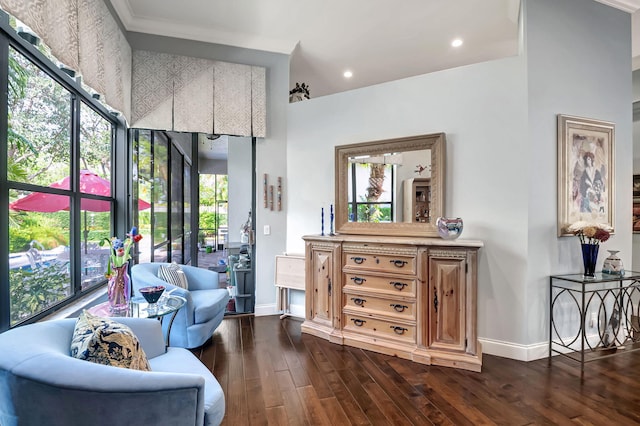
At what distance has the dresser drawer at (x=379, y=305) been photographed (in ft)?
9.29

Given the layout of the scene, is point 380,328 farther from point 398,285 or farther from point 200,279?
point 200,279

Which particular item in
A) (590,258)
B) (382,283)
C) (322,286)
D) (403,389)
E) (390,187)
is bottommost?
(403,389)

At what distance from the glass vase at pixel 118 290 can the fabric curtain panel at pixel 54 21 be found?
4.57 ft

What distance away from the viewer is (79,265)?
2672 millimetres

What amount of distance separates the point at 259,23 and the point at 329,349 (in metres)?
3.59

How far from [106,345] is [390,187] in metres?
2.75

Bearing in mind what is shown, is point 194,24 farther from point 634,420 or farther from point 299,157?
point 634,420

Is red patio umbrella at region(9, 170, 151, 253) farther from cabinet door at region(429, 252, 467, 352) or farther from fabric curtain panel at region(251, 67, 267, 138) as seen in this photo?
cabinet door at region(429, 252, 467, 352)

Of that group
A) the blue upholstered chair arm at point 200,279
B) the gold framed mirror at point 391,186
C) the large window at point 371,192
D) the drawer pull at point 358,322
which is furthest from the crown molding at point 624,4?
the blue upholstered chair arm at point 200,279

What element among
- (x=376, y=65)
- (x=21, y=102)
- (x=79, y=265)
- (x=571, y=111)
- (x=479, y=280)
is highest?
(x=376, y=65)

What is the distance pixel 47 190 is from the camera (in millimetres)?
2174

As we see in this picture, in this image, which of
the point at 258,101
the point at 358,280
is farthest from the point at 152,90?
the point at 358,280

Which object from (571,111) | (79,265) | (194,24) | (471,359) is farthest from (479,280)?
(194,24)

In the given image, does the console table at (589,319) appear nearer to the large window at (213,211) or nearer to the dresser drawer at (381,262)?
the dresser drawer at (381,262)
